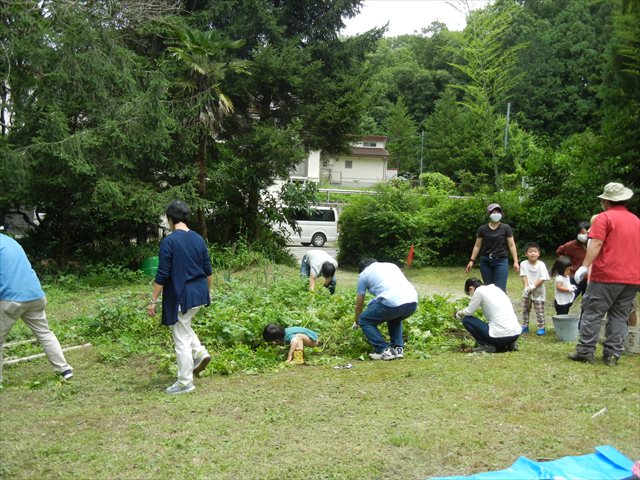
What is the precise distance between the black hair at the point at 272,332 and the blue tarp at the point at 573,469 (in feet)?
11.9

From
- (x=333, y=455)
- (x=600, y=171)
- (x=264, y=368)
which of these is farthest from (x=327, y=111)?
(x=333, y=455)

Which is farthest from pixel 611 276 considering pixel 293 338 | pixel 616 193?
pixel 293 338

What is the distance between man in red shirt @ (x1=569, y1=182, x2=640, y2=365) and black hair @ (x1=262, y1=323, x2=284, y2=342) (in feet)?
11.0

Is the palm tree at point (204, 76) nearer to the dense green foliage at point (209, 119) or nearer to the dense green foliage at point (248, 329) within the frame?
the dense green foliage at point (209, 119)

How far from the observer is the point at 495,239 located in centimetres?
920

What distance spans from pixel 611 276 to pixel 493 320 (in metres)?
1.44

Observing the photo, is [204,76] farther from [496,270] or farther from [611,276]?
[611,276]

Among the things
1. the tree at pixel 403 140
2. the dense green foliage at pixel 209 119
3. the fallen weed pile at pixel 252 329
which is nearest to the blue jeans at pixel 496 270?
the fallen weed pile at pixel 252 329

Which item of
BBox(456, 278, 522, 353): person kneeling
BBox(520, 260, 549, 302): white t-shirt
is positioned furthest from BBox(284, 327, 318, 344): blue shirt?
BBox(520, 260, 549, 302): white t-shirt

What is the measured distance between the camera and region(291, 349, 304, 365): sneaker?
6923 millimetres

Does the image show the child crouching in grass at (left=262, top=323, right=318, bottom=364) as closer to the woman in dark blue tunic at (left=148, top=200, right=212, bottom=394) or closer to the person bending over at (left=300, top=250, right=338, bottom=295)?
the woman in dark blue tunic at (left=148, top=200, right=212, bottom=394)

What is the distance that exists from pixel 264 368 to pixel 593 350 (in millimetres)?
3509

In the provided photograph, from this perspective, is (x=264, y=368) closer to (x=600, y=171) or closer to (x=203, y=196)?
(x=203, y=196)

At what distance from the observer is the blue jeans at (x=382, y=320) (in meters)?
6.86
